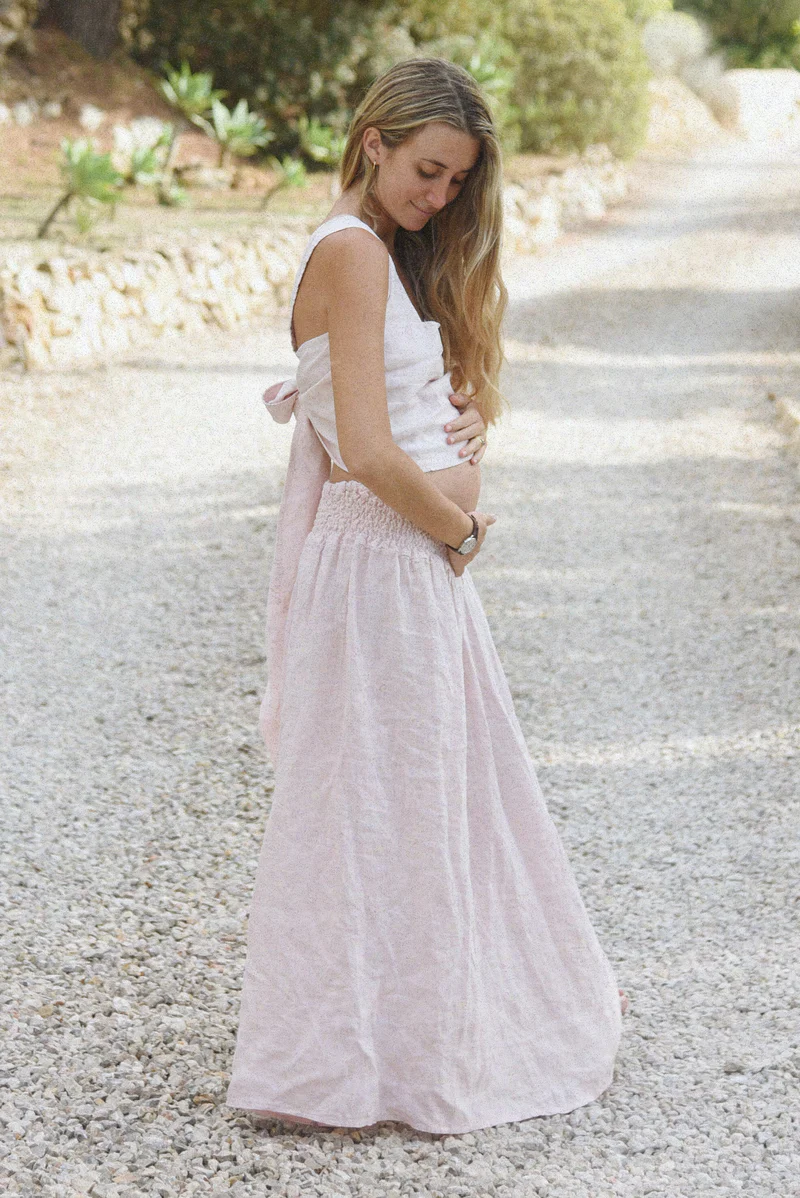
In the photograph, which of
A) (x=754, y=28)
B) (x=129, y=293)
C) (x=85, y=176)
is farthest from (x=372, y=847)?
(x=754, y=28)

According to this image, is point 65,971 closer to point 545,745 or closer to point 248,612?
point 545,745

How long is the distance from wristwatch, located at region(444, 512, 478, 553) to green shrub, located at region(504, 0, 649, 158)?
1562 centimetres

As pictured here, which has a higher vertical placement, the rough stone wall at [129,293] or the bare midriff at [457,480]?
the bare midriff at [457,480]

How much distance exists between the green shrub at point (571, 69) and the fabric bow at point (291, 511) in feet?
50.8

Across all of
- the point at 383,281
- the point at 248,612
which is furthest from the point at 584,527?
the point at 383,281

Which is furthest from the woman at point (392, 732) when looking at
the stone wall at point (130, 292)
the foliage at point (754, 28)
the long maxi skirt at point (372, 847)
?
the foliage at point (754, 28)

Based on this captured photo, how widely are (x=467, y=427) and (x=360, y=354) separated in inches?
12.4

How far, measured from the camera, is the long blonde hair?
1.81 m

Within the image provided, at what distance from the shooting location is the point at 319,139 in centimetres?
1303

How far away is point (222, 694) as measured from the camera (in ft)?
13.4

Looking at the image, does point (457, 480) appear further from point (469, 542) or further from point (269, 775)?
point (269, 775)

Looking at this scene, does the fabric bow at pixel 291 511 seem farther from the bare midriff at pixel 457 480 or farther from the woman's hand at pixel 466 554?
the woman's hand at pixel 466 554

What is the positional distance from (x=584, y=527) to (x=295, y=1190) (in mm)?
4276

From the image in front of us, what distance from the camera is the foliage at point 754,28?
26.2m
